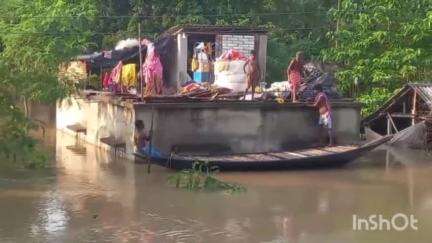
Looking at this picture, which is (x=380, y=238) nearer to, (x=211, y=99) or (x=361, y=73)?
(x=211, y=99)

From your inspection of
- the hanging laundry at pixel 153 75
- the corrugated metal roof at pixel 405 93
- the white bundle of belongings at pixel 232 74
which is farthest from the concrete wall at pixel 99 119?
the corrugated metal roof at pixel 405 93

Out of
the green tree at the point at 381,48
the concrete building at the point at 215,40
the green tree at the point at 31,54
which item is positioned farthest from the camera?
the green tree at the point at 381,48

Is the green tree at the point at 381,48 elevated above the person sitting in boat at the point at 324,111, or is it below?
above

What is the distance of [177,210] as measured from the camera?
1049 cm

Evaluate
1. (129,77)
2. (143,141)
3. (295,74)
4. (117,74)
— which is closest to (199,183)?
(143,141)

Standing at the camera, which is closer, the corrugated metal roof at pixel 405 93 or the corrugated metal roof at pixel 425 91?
the corrugated metal roof at pixel 425 91

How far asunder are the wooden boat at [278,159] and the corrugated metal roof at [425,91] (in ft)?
13.9

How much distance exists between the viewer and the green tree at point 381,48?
70.1 feet

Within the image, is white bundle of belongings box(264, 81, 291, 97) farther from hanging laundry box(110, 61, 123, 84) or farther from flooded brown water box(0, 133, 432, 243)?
hanging laundry box(110, 61, 123, 84)

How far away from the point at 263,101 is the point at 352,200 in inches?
183

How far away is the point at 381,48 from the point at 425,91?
4200 millimetres

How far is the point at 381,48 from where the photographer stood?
73.8 feet

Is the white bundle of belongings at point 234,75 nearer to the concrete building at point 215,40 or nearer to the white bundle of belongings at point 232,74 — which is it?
the white bundle of belongings at point 232,74

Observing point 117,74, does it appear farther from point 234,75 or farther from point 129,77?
point 234,75
